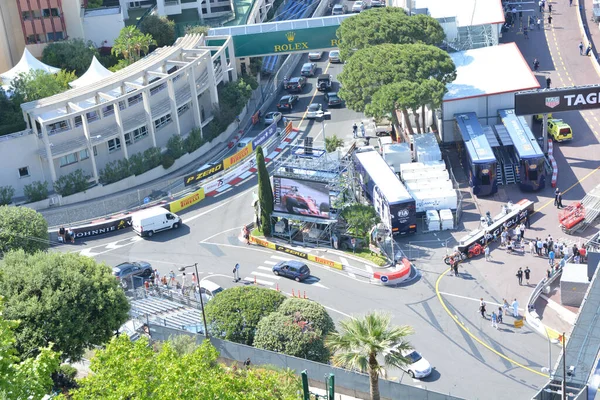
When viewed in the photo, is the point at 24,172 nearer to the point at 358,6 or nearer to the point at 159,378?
the point at 159,378

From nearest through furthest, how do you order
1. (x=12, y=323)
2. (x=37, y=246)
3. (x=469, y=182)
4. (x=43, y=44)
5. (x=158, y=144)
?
(x=12, y=323)
(x=37, y=246)
(x=469, y=182)
(x=158, y=144)
(x=43, y=44)

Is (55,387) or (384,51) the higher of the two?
(384,51)

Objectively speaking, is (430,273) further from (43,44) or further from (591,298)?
(43,44)

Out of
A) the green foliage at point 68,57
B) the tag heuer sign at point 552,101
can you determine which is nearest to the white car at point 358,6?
the green foliage at point 68,57

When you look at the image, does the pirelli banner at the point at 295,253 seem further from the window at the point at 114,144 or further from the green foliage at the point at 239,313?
the window at the point at 114,144

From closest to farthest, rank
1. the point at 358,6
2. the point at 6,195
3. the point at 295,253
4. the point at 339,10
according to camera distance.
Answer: the point at 295,253
the point at 6,195
the point at 358,6
the point at 339,10

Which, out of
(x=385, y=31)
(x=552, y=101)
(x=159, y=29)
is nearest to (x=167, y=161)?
(x=385, y=31)

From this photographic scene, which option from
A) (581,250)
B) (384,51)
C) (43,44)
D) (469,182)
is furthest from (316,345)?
(43,44)
